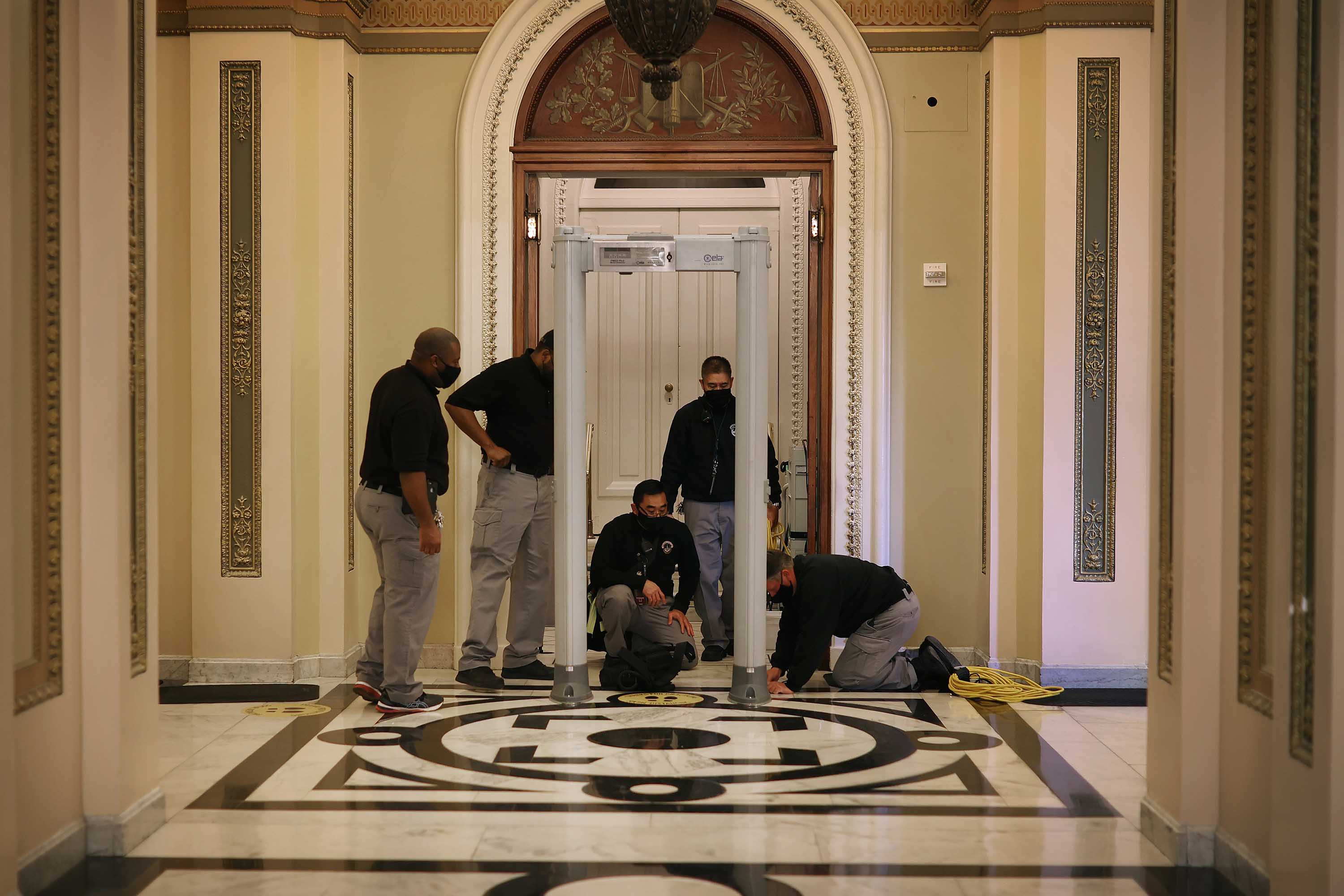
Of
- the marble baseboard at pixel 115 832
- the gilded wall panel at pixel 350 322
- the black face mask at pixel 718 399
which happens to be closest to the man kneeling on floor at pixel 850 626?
the black face mask at pixel 718 399

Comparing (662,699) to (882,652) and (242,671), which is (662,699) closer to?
(882,652)

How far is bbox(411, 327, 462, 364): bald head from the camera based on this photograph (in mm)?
4926

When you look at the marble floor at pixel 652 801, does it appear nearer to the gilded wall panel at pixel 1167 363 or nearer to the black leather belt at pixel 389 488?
the gilded wall panel at pixel 1167 363

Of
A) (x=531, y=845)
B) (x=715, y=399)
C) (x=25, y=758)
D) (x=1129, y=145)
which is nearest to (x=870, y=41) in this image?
(x=1129, y=145)

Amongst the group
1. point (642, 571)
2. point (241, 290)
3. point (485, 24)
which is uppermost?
point (485, 24)

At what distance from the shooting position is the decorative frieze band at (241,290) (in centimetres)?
568

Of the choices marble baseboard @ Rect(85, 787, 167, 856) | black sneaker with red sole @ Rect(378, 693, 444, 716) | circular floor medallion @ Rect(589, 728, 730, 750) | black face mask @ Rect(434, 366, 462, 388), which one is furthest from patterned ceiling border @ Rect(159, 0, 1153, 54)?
marble baseboard @ Rect(85, 787, 167, 856)

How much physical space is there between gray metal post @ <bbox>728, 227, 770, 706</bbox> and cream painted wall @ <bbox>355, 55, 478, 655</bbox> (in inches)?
62.3

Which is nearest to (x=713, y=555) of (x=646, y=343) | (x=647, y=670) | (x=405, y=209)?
(x=647, y=670)

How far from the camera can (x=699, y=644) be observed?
666 cm

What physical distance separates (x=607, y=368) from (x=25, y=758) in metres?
4.75

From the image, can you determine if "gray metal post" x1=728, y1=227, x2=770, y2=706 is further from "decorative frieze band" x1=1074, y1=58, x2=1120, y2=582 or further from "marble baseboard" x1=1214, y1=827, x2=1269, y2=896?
"marble baseboard" x1=1214, y1=827, x2=1269, y2=896

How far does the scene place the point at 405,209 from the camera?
19.9ft

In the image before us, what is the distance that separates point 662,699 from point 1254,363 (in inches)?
113
